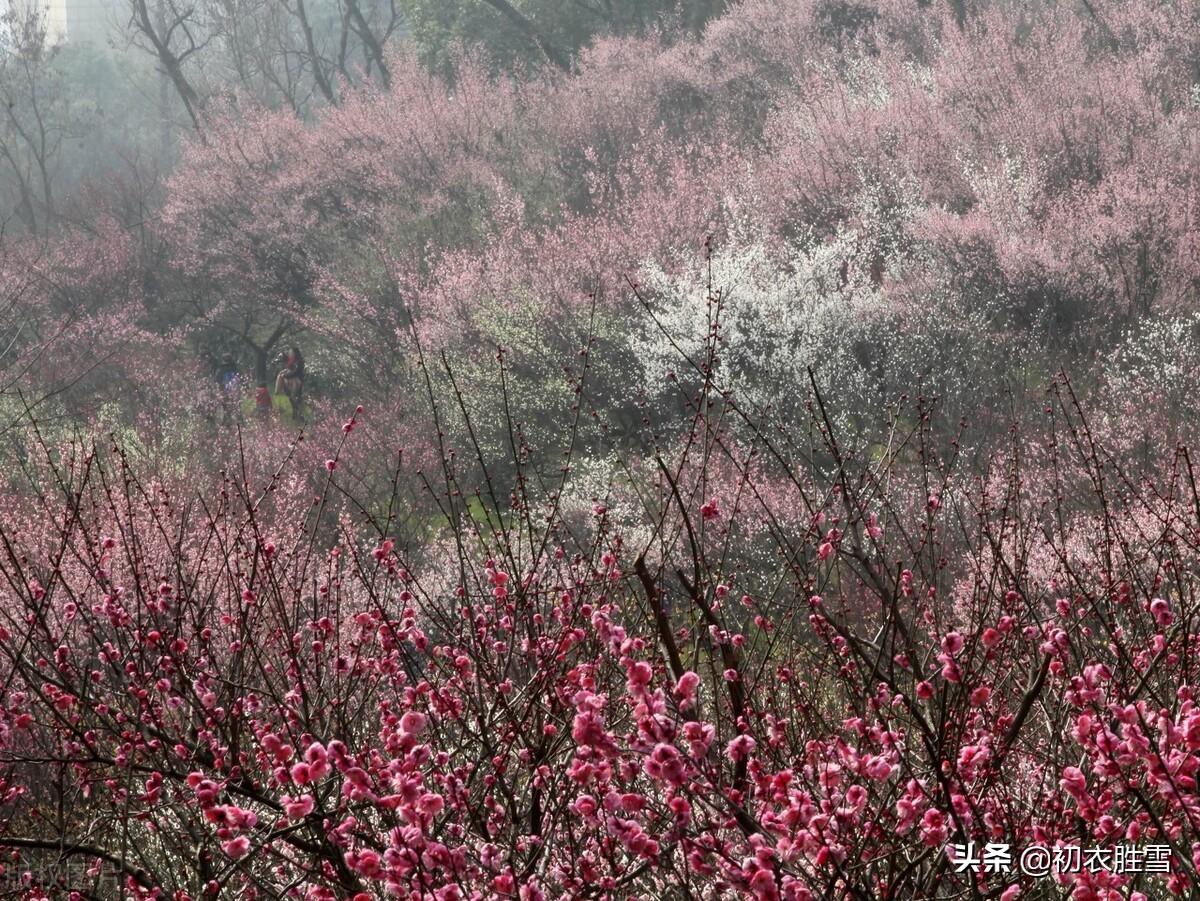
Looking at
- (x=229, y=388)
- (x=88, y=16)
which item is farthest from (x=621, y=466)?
(x=88, y=16)

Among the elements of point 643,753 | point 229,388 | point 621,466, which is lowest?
point 621,466

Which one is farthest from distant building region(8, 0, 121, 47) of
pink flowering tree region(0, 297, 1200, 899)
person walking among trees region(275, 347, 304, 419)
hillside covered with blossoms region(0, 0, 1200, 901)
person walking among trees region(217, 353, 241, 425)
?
pink flowering tree region(0, 297, 1200, 899)

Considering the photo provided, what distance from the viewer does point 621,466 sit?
11.4 m

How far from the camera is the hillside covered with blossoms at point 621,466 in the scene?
2.60 m

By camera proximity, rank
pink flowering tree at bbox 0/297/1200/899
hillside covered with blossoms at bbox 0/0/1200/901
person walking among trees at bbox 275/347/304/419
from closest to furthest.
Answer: pink flowering tree at bbox 0/297/1200/899 < hillside covered with blossoms at bbox 0/0/1200/901 < person walking among trees at bbox 275/347/304/419

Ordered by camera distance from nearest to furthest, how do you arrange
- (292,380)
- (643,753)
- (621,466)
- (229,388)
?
(643,753), (621,466), (229,388), (292,380)

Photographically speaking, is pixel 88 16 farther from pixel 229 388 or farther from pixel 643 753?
pixel 643 753

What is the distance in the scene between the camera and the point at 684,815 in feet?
6.53

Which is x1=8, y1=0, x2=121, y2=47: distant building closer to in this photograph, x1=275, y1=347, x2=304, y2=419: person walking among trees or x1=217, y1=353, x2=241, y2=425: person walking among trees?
x1=217, y1=353, x2=241, y2=425: person walking among trees

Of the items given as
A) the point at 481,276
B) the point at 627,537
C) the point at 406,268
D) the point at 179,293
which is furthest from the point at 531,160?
the point at 627,537

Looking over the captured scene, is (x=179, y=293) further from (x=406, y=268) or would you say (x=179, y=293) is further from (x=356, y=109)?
(x=406, y=268)

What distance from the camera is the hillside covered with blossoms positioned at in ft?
8.52

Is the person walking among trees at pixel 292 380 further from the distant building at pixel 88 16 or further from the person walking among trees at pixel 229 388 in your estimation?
the distant building at pixel 88 16

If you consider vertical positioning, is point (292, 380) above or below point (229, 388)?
below
